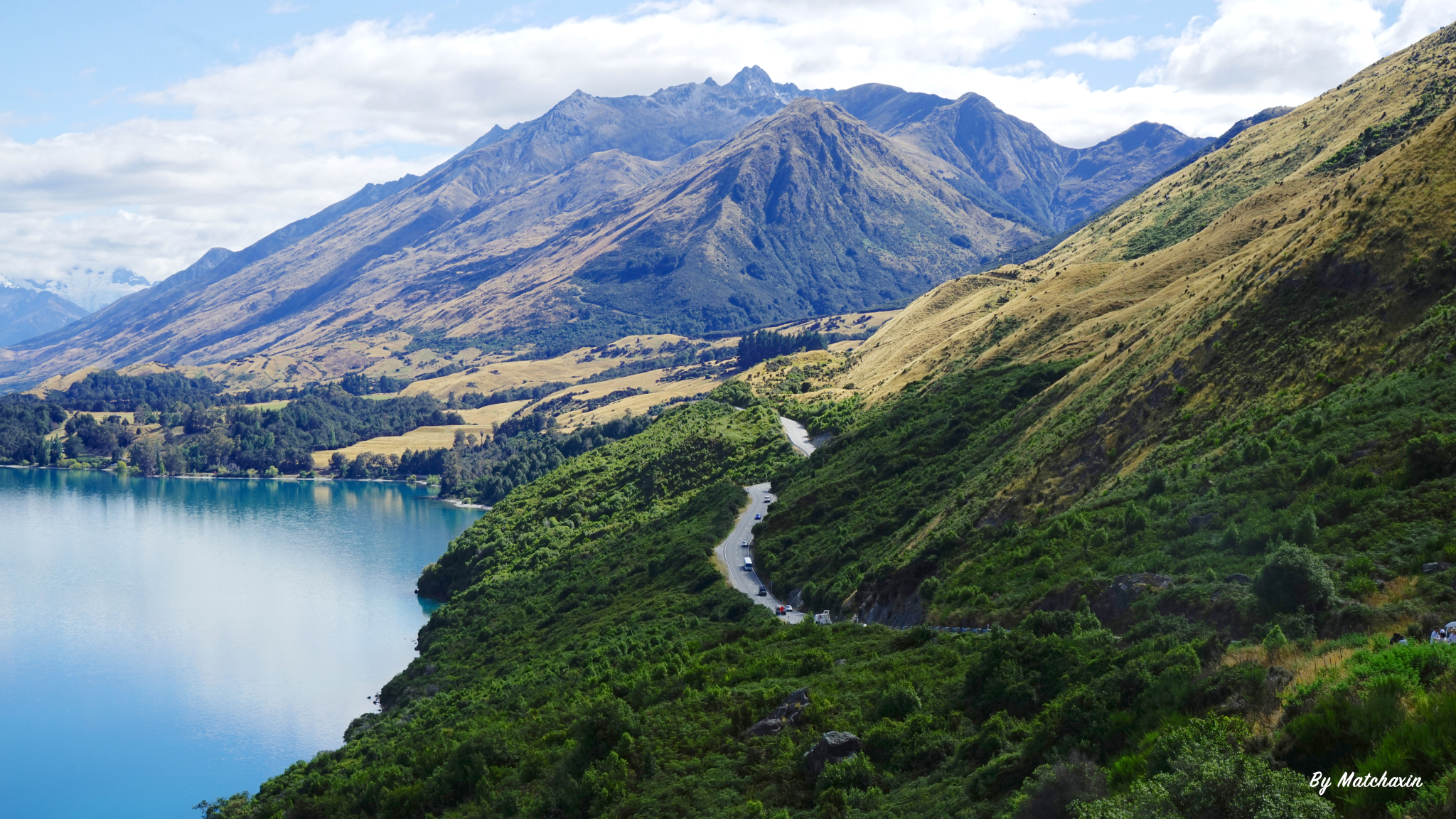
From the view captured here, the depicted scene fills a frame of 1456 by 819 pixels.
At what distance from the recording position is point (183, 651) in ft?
327

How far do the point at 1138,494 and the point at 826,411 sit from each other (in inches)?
2859

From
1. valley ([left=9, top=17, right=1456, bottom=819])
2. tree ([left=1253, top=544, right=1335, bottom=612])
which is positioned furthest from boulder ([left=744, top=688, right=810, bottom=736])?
tree ([left=1253, top=544, right=1335, bottom=612])

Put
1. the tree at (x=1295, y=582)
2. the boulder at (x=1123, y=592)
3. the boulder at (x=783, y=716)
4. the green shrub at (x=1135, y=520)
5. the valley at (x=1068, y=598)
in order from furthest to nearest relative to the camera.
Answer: the green shrub at (x=1135, y=520)
the boulder at (x=1123, y=592)
the boulder at (x=783, y=716)
the tree at (x=1295, y=582)
the valley at (x=1068, y=598)

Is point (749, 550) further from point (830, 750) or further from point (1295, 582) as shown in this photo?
point (1295, 582)

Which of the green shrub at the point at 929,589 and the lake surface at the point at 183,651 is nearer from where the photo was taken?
the green shrub at the point at 929,589

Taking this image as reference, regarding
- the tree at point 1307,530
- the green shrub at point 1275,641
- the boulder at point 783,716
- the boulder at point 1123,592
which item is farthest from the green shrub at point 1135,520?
the green shrub at point 1275,641

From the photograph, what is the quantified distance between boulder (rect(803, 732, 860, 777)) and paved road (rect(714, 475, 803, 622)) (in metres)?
26.8

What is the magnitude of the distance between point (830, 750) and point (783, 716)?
438cm

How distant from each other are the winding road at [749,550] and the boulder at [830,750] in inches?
1055

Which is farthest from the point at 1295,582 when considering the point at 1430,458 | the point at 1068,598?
the point at 1068,598

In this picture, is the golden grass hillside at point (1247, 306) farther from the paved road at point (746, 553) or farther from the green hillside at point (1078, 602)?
the paved road at point (746, 553)

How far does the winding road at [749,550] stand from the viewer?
6334 cm

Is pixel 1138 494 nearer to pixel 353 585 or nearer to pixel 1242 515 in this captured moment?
pixel 1242 515

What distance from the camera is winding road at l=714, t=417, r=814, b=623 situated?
63344 mm
